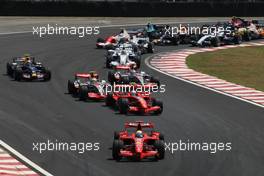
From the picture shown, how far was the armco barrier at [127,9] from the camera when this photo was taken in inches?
3246

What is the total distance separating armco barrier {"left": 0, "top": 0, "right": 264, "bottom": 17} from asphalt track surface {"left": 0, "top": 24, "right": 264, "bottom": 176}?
1417 inches

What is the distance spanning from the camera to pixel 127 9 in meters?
86.9

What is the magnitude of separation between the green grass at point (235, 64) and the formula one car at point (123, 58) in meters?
3.81

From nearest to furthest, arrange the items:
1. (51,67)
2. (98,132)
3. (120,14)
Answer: (98,132), (51,67), (120,14)

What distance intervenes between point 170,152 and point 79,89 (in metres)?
10.9

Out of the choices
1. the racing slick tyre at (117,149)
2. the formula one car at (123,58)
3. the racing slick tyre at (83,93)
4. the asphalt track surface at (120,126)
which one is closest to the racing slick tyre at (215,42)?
the formula one car at (123,58)

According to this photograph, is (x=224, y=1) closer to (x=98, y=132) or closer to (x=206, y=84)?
(x=206, y=84)

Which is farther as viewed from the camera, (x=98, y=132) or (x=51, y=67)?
(x=51, y=67)

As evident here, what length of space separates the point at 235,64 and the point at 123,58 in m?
9.54

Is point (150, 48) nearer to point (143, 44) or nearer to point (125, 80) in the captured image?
point (143, 44)

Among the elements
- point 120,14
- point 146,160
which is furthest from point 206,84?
point 120,14

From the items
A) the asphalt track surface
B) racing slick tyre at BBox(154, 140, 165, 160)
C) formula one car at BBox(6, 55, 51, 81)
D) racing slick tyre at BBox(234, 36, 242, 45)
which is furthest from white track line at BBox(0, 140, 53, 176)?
racing slick tyre at BBox(234, 36, 242, 45)

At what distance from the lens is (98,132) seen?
29.4m

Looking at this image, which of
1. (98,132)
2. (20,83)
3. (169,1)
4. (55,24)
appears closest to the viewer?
(98,132)
